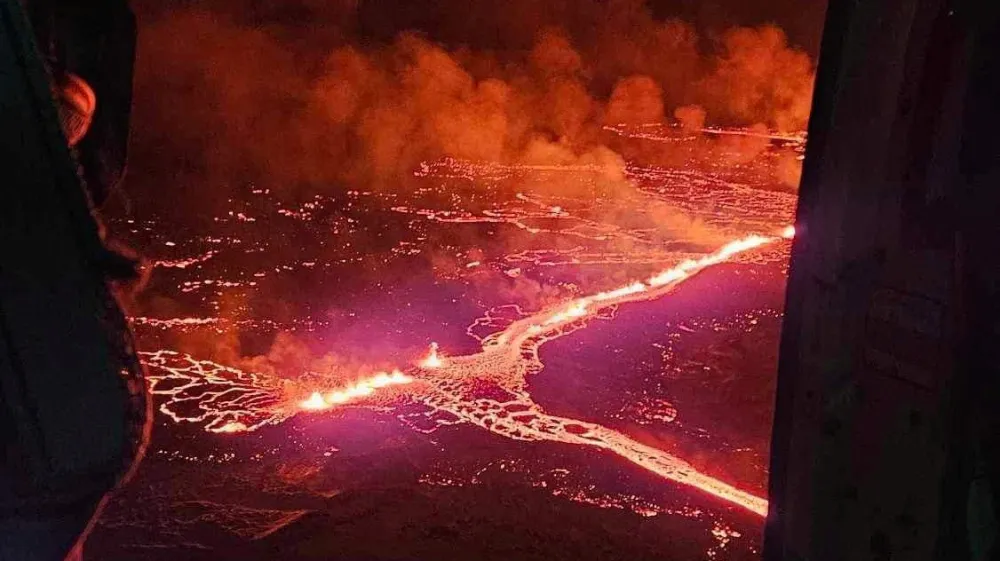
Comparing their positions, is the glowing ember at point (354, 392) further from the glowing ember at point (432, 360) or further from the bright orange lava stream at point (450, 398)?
the glowing ember at point (432, 360)

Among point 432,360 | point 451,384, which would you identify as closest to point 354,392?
point 451,384

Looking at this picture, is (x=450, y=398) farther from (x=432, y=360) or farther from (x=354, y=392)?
(x=432, y=360)

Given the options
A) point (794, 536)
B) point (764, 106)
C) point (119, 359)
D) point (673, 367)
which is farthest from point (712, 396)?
point (764, 106)

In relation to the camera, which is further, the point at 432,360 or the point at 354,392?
the point at 432,360

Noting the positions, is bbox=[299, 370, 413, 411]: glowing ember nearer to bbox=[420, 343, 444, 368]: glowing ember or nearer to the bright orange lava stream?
the bright orange lava stream

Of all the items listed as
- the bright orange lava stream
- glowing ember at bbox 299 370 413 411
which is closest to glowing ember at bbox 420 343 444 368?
the bright orange lava stream

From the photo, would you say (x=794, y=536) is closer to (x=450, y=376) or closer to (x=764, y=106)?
(x=450, y=376)
